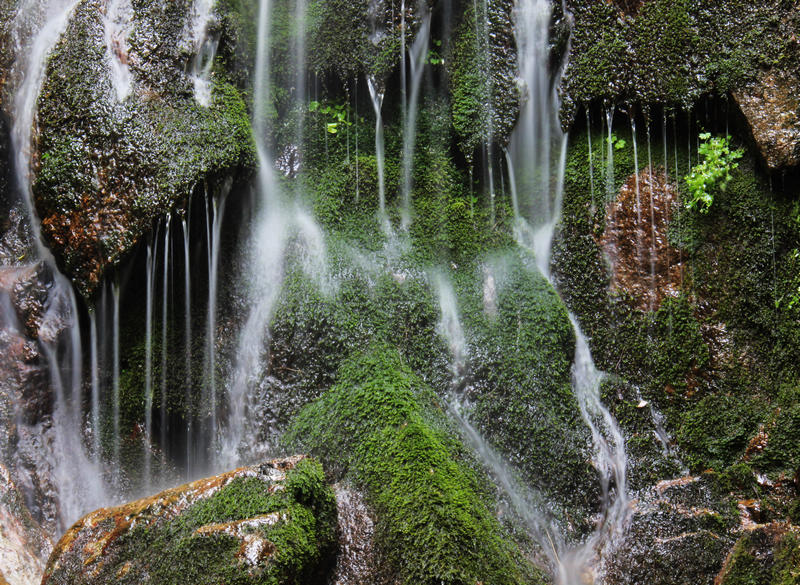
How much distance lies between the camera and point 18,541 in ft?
15.1

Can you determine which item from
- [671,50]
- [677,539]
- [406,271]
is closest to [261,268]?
[406,271]

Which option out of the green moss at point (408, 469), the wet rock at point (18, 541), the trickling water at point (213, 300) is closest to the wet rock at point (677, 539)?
the green moss at point (408, 469)

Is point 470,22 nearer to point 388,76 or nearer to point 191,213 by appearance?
point 388,76

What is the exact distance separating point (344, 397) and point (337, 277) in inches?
46.7

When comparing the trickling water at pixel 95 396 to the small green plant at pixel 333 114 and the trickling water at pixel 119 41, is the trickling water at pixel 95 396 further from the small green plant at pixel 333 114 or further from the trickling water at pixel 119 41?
the small green plant at pixel 333 114

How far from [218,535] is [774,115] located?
5.09m

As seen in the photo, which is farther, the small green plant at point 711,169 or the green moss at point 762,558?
the small green plant at point 711,169

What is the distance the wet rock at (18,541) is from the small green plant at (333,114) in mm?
4341

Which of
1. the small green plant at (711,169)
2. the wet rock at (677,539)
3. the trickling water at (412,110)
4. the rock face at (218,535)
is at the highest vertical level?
the trickling water at (412,110)

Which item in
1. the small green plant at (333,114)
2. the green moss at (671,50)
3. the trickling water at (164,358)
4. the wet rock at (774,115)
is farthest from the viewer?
the small green plant at (333,114)

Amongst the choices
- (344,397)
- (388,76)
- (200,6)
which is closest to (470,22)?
(388,76)

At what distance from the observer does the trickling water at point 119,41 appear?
5219mm

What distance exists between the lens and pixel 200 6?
5691 millimetres

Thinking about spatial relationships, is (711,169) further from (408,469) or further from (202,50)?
(202,50)
